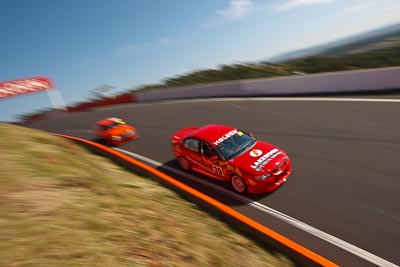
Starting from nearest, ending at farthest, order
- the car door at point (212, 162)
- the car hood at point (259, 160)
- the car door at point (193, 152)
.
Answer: the car hood at point (259, 160) < the car door at point (212, 162) < the car door at point (193, 152)

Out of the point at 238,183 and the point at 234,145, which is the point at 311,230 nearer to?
the point at 238,183

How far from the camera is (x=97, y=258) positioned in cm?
440

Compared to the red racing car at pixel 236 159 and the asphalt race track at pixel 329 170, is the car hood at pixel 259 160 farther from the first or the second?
the asphalt race track at pixel 329 170

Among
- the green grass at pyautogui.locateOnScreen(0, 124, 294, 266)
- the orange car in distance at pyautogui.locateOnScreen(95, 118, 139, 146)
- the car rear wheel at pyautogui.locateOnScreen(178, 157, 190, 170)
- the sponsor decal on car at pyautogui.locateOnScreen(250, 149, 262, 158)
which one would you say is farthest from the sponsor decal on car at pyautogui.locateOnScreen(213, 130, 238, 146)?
the orange car in distance at pyautogui.locateOnScreen(95, 118, 139, 146)

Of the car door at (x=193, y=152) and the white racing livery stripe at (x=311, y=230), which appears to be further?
the car door at (x=193, y=152)

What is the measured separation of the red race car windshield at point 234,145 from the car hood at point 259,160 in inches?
6.9

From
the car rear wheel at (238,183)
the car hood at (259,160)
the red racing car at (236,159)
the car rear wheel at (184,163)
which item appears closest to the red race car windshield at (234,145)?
the red racing car at (236,159)

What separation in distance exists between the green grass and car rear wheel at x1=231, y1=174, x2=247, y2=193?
1.65 m

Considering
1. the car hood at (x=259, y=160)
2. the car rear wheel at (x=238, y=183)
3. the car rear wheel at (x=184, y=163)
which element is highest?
the car hood at (x=259, y=160)

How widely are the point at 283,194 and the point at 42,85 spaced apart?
32784mm

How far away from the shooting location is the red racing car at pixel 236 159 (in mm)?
8062

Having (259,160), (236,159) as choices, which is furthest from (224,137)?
(259,160)

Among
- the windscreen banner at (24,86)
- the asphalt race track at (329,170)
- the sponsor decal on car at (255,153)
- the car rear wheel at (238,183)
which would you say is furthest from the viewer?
the windscreen banner at (24,86)

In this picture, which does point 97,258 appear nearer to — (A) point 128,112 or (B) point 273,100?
(B) point 273,100
